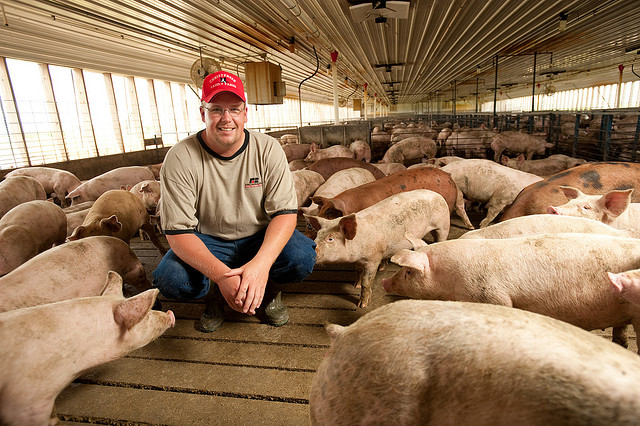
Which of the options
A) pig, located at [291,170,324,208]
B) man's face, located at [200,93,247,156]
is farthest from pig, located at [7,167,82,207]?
man's face, located at [200,93,247,156]

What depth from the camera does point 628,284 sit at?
66.2 inches

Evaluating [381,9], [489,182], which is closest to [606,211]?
[489,182]

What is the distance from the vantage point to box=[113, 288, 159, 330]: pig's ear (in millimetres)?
1918

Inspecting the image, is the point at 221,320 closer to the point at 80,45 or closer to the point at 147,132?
the point at 80,45

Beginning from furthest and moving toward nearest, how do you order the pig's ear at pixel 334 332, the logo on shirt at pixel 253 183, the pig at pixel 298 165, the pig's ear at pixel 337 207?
the pig at pixel 298 165
the pig's ear at pixel 337 207
the logo on shirt at pixel 253 183
the pig's ear at pixel 334 332

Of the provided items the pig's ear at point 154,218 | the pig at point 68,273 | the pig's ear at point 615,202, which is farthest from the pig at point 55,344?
the pig's ear at point 615,202

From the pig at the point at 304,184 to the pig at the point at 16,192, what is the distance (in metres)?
4.38

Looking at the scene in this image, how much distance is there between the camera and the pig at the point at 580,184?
3.68 m

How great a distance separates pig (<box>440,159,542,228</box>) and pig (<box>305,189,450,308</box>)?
1242 mm

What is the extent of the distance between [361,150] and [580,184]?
6470 mm

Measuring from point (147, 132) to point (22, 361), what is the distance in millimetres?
14175

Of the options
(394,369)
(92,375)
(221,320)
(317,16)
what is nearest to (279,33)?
(317,16)

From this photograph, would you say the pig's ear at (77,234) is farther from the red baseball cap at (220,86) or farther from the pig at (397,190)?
the pig at (397,190)

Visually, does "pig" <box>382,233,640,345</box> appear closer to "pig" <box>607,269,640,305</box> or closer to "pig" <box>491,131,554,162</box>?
"pig" <box>607,269,640,305</box>
